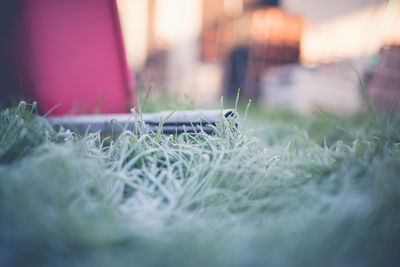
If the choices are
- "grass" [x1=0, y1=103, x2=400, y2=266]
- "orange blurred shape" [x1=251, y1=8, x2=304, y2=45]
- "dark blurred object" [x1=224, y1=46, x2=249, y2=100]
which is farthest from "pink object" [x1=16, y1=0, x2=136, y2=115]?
"orange blurred shape" [x1=251, y1=8, x2=304, y2=45]

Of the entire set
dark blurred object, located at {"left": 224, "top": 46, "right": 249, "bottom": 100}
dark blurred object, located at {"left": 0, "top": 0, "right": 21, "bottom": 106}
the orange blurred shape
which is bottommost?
dark blurred object, located at {"left": 224, "top": 46, "right": 249, "bottom": 100}

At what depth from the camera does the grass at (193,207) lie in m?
0.39

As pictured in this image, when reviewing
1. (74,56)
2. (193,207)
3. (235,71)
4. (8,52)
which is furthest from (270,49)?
(193,207)

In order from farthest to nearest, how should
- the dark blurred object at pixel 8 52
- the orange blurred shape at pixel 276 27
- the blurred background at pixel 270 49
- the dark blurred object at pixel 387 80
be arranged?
1. the orange blurred shape at pixel 276 27
2. the blurred background at pixel 270 49
3. the dark blurred object at pixel 387 80
4. the dark blurred object at pixel 8 52

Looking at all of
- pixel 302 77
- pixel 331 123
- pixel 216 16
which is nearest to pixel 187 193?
pixel 331 123

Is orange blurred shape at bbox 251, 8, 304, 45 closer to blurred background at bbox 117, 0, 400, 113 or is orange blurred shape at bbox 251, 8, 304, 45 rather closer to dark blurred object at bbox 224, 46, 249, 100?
blurred background at bbox 117, 0, 400, 113

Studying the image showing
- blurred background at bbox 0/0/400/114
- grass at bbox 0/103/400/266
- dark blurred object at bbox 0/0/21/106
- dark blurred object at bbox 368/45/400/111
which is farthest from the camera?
blurred background at bbox 0/0/400/114

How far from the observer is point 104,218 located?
0.45 metres

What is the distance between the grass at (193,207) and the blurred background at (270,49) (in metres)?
1.40

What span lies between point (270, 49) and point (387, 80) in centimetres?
209

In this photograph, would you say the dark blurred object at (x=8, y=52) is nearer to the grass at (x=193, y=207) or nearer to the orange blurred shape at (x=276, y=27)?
the grass at (x=193, y=207)

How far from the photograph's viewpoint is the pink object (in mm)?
929

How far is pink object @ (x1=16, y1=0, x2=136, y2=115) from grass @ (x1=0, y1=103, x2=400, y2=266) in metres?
0.27

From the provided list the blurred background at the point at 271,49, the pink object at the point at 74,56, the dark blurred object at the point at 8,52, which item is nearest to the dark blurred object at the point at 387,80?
the blurred background at the point at 271,49
